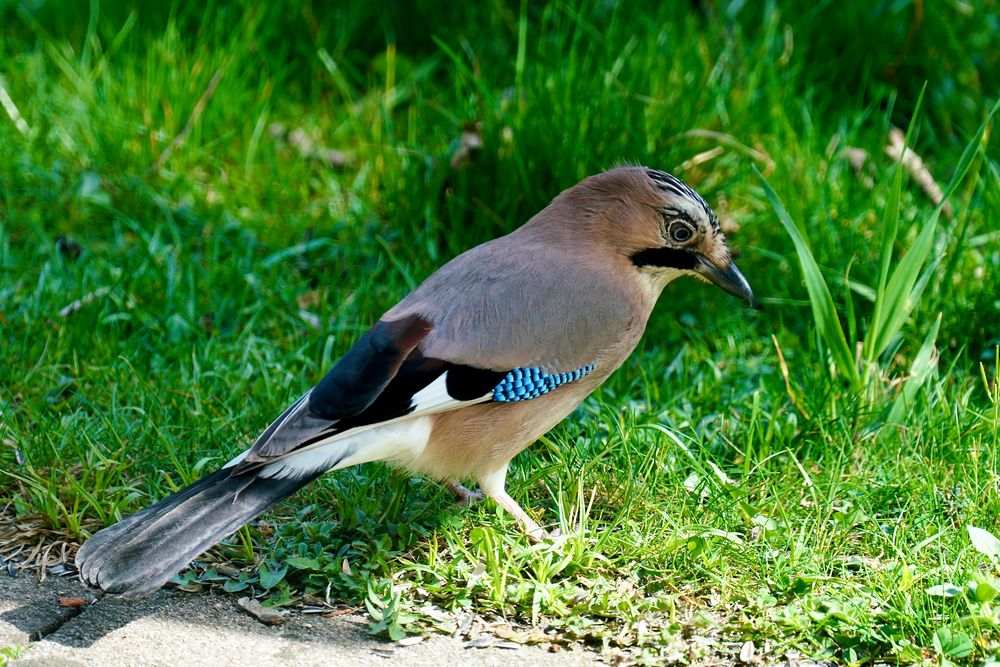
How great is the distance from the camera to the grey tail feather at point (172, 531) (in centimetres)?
293

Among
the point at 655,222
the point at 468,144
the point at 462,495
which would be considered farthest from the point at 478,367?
the point at 468,144

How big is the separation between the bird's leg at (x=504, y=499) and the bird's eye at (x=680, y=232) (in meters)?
0.82

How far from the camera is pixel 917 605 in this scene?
300 centimetres

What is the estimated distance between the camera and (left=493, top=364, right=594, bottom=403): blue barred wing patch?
335cm

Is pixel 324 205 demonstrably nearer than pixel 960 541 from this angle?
No

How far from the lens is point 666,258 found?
3672mm

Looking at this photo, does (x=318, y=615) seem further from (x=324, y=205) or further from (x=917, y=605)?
(x=324, y=205)

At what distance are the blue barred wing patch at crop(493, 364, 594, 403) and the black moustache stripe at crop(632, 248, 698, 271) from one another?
1.56 ft

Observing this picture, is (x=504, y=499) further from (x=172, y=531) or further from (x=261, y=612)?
(x=172, y=531)

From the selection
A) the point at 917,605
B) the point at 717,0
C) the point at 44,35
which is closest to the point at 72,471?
the point at 917,605

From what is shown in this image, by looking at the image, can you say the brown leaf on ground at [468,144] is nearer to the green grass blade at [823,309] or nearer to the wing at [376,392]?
the green grass blade at [823,309]

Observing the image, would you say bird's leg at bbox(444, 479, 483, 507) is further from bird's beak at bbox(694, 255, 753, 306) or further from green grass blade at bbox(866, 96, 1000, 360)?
green grass blade at bbox(866, 96, 1000, 360)

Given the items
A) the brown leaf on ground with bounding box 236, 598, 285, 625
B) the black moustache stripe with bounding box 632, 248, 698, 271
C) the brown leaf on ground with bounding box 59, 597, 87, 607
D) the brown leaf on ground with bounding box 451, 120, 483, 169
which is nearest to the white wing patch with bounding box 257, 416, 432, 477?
the brown leaf on ground with bounding box 236, 598, 285, 625

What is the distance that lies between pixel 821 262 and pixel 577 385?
1462 mm
